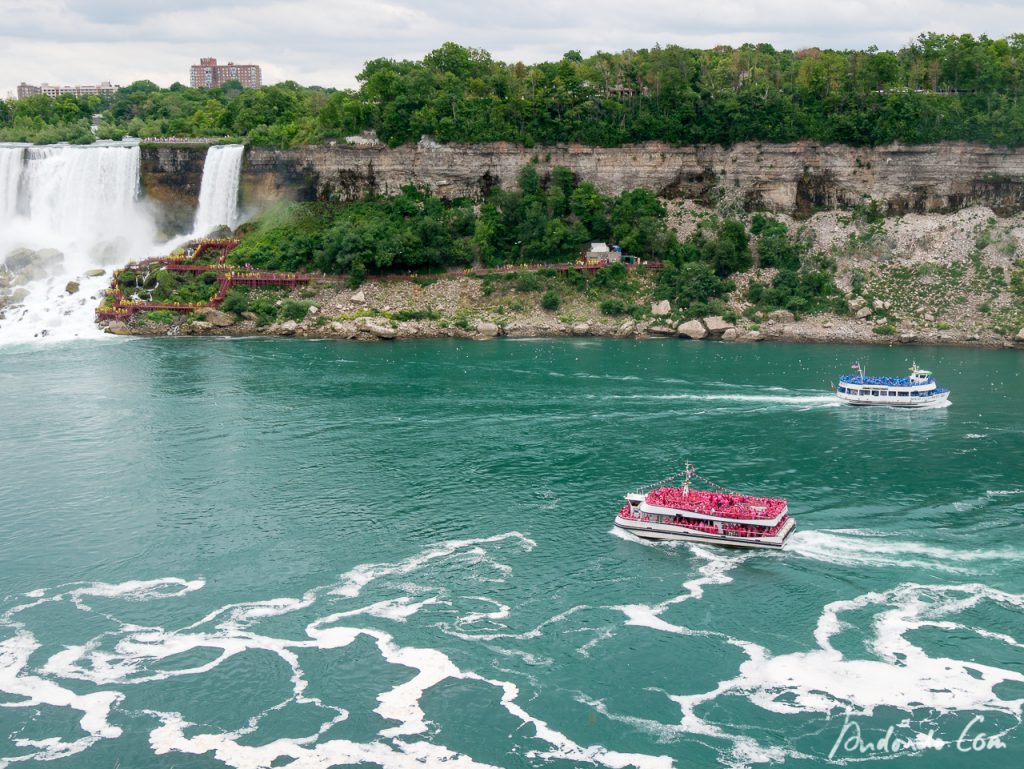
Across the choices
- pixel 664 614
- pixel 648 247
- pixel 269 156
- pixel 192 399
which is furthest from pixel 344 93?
pixel 664 614

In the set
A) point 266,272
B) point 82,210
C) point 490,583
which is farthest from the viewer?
point 82,210

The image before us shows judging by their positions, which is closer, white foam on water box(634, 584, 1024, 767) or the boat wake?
white foam on water box(634, 584, 1024, 767)

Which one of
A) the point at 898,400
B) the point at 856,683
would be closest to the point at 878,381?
the point at 898,400

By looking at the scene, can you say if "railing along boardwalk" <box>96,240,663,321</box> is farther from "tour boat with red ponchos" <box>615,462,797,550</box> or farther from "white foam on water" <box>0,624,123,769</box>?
"white foam on water" <box>0,624,123,769</box>

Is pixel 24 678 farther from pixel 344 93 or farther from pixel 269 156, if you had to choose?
pixel 344 93

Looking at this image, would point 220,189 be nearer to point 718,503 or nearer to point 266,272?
point 266,272

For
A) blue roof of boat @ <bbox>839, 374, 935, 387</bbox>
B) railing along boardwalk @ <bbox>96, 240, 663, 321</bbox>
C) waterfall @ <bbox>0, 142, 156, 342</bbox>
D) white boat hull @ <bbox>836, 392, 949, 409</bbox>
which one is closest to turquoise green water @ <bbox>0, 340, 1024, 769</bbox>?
white boat hull @ <bbox>836, 392, 949, 409</bbox>
